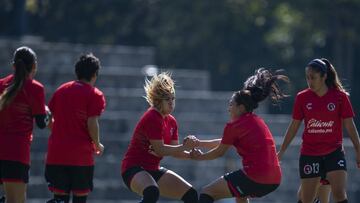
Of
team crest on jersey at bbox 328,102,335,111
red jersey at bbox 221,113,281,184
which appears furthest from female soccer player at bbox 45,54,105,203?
team crest on jersey at bbox 328,102,335,111

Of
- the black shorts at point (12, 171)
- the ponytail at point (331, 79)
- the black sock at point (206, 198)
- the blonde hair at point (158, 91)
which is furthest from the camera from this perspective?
the ponytail at point (331, 79)

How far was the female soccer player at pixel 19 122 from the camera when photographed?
12.2 m

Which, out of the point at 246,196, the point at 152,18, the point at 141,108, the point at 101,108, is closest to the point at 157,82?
the point at 101,108

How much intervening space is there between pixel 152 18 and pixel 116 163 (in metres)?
10.4

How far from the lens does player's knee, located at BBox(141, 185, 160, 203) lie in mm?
12141

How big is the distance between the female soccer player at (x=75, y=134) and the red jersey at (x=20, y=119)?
Result: 0.27 metres

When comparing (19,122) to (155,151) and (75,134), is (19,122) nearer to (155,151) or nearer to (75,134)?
(75,134)

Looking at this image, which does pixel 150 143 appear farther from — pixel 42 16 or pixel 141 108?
pixel 42 16

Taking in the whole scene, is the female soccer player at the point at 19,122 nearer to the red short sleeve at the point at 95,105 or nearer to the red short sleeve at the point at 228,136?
the red short sleeve at the point at 95,105

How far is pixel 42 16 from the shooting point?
29.1 meters

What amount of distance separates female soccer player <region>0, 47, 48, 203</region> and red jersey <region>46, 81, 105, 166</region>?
0.79 ft

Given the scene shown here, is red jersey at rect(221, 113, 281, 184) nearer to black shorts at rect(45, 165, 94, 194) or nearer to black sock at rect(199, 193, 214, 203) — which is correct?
black sock at rect(199, 193, 214, 203)

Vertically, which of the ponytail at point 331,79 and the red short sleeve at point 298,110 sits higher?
the ponytail at point 331,79

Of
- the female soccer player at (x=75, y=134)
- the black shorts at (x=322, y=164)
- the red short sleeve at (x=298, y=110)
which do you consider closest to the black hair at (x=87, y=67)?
the female soccer player at (x=75, y=134)
